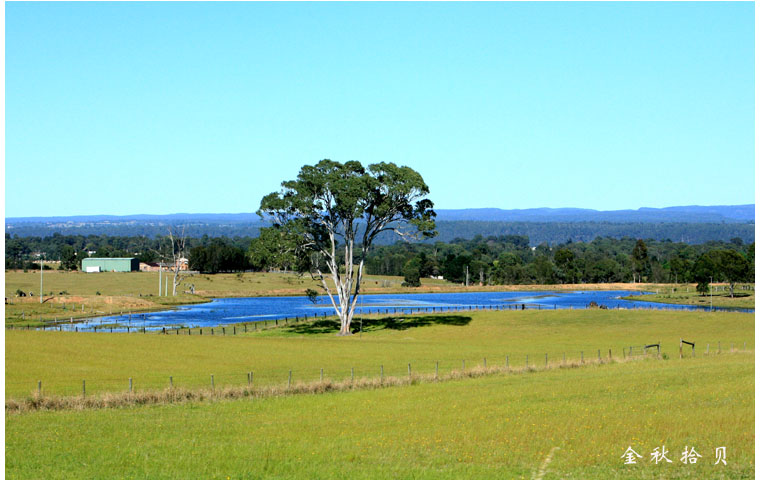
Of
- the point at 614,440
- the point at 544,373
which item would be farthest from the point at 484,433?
the point at 544,373

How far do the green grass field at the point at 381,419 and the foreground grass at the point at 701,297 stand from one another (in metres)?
76.0

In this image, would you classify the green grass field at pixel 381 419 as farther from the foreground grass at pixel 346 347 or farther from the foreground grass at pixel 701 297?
the foreground grass at pixel 701 297

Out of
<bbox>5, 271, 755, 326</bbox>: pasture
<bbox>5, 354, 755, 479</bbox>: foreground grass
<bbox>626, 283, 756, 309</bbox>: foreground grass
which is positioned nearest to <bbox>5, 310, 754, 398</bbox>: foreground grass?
<bbox>5, 354, 755, 479</bbox>: foreground grass

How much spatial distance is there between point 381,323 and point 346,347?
68.1 ft

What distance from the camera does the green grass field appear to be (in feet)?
73.7

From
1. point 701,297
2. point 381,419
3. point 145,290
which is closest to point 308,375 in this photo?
point 381,419

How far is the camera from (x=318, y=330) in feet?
260

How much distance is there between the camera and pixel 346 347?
62844 mm

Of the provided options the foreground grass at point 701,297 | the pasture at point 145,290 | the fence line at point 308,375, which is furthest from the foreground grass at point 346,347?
the foreground grass at point 701,297

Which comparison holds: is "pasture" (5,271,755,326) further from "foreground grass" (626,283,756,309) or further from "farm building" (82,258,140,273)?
"farm building" (82,258,140,273)

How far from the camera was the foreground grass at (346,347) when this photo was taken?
4444 centimetres

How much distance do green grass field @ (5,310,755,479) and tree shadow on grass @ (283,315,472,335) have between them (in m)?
20.4

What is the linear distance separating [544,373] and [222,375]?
16.4 meters

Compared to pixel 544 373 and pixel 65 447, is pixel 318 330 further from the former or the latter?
pixel 65 447
